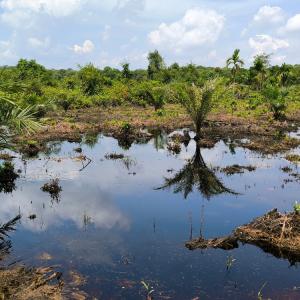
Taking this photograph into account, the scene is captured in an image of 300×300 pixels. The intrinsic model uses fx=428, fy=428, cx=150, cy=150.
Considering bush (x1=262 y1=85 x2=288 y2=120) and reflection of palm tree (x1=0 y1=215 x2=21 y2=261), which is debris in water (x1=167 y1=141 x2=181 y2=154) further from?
bush (x1=262 y1=85 x2=288 y2=120)

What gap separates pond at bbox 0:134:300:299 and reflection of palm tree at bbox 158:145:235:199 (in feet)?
0.15

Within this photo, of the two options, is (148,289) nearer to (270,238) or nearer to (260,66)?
(270,238)

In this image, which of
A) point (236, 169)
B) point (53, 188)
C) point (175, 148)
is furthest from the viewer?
point (175, 148)

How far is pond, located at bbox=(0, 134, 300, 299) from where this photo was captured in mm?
10227

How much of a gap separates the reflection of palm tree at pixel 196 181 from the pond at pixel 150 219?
0.15 ft

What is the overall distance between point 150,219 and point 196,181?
4968mm

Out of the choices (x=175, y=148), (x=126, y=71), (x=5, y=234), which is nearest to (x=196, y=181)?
(x=175, y=148)

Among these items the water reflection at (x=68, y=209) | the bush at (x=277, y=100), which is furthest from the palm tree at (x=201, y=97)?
the water reflection at (x=68, y=209)

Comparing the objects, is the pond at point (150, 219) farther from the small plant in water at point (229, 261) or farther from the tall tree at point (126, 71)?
the tall tree at point (126, 71)

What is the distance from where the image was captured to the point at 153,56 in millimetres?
78312

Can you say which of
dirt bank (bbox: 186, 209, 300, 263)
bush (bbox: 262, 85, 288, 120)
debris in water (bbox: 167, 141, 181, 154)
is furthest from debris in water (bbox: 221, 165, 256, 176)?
bush (bbox: 262, 85, 288, 120)

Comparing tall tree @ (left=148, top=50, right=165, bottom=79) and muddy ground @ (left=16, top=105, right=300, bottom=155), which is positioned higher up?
tall tree @ (left=148, top=50, right=165, bottom=79)

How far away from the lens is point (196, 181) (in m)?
18.9

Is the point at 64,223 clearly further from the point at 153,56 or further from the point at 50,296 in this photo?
the point at 153,56
